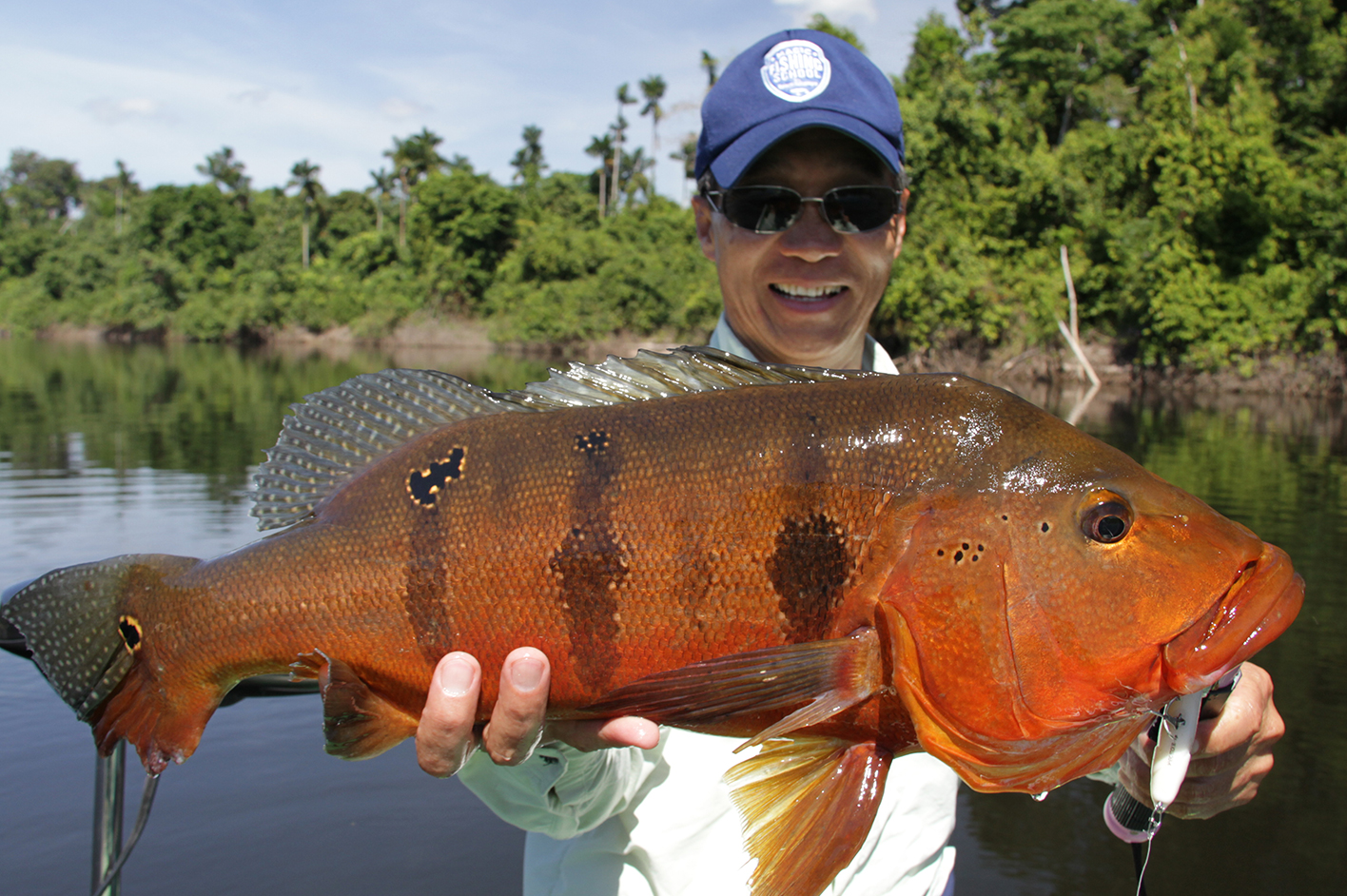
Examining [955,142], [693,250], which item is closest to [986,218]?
[955,142]

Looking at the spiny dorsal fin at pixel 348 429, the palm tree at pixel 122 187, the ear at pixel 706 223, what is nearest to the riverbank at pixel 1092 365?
the ear at pixel 706 223

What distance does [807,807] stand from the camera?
5.09ft

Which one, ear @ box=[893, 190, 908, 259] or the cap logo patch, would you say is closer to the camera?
the cap logo patch

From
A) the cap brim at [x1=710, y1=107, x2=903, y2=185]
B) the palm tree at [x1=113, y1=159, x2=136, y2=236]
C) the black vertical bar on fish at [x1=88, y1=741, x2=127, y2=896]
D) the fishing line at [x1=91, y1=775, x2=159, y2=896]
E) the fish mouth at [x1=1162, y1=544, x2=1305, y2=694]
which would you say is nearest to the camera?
the fish mouth at [x1=1162, y1=544, x2=1305, y2=694]

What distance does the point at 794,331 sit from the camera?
Result: 2938 mm

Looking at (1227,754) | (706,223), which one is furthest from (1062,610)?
(706,223)

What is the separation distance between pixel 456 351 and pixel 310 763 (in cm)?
4876

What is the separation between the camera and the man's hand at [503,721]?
5.28ft

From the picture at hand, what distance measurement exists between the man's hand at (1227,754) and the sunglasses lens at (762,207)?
1.78 metres

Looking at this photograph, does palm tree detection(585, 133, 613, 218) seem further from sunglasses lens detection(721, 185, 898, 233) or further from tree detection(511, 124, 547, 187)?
sunglasses lens detection(721, 185, 898, 233)

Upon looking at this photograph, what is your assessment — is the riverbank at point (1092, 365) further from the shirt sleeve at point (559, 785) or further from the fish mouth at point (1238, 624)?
the fish mouth at point (1238, 624)

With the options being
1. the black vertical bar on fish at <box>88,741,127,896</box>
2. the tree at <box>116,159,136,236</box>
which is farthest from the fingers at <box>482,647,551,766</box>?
the tree at <box>116,159,136,236</box>

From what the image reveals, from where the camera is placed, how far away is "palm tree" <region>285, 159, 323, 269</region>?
68.4 m

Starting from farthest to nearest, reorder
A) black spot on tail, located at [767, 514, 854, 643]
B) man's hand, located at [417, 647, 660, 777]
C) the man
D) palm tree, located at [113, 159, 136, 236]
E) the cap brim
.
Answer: palm tree, located at [113, 159, 136, 236] → the cap brim → the man → man's hand, located at [417, 647, 660, 777] → black spot on tail, located at [767, 514, 854, 643]
